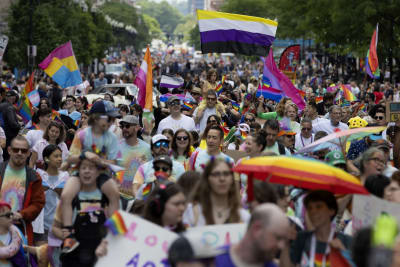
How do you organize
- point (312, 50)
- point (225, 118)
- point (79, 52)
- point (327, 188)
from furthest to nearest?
point (312, 50), point (79, 52), point (225, 118), point (327, 188)

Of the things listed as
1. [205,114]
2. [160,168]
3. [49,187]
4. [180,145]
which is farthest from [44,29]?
[160,168]

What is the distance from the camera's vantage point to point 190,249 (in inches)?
185

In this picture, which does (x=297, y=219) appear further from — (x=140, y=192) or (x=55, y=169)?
A: (x=55, y=169)

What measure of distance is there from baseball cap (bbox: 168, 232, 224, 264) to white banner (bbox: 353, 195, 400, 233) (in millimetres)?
1305

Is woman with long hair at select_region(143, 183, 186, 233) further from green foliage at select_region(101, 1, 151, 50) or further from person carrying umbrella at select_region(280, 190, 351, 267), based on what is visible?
green foliage at select_region(101, 1, 151, 50)

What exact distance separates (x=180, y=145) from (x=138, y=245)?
14.0 ft

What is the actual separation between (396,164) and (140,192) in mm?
4158

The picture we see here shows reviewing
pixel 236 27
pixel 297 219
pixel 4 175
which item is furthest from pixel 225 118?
pixel 297 219

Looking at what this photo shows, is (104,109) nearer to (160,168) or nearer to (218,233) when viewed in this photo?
(160,168)

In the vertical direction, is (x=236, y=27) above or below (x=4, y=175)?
above

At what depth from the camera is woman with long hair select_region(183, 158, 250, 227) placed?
18.5ft

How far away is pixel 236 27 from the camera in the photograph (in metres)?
16.0

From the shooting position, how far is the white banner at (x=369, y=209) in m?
5.58

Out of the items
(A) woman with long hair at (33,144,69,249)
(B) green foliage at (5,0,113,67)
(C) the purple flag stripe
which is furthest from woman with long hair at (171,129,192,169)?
(B) green foliage at (5,0,113,67)
